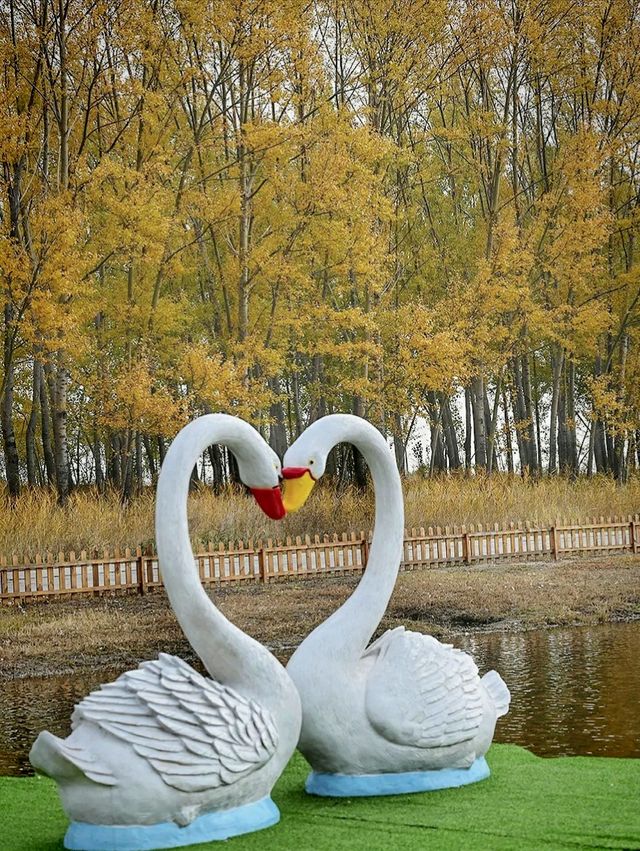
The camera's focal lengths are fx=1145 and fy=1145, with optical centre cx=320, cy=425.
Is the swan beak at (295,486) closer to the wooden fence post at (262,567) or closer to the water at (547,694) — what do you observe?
the water at (547,694)

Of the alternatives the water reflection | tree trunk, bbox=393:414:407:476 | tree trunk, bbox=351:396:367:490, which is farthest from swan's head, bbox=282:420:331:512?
tree trunk, bbox=393:414:407:476

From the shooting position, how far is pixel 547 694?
877 centimetres

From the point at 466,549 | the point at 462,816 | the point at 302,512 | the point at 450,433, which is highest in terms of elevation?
the point at 450,433

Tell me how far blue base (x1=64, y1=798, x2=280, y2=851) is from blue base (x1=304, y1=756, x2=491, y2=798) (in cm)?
67

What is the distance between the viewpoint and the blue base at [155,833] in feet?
15.4

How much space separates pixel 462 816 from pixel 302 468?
5.66 feet

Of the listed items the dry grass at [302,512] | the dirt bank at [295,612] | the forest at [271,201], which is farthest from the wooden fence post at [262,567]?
the forest at [271,201]

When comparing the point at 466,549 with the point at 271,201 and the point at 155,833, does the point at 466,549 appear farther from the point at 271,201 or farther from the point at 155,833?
the point at 155,833

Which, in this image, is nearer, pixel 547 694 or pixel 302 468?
pixel 302 468

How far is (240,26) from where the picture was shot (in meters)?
18.5

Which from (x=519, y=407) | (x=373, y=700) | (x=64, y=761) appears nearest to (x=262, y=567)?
(x=373, y=700)

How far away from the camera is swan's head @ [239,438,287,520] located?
5172mm

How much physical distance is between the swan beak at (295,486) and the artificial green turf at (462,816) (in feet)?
4.71

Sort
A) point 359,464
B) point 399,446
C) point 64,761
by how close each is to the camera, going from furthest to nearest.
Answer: point 399,446 → point 359,464 → point 64,761
